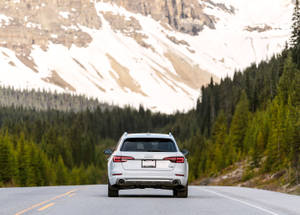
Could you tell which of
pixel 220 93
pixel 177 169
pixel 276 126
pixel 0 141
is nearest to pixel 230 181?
pixel 276 126

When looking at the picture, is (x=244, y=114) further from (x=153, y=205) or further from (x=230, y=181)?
(x=153, y=205)

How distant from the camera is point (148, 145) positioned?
19.5 meters

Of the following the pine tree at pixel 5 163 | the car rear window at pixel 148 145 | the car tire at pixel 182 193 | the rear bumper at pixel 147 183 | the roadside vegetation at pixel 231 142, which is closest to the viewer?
the rear bumper at pixel 147 183

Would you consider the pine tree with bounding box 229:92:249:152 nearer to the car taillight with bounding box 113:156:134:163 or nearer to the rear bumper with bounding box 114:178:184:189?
the rear bumper with bounding box 114:178:184:189

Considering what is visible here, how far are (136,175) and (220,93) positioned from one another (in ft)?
501

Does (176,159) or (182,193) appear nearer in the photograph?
(176,159)

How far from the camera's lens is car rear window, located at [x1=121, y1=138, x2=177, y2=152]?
1909 cm

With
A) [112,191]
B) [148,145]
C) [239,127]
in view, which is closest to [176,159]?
[148,145]

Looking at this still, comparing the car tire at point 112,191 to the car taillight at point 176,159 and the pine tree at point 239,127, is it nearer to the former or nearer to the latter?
the car taillight at point 176,159

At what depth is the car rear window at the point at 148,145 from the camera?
1909 centimetres

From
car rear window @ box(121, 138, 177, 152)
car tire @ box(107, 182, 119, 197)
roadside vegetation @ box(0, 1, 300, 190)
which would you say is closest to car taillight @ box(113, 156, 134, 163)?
car rear window @ box(121, 138, 177, 152)

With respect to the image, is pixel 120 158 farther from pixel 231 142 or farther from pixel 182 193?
pixel 231 142

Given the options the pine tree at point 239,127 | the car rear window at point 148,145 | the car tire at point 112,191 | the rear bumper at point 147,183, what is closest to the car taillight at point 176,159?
the car rear window at point 148,145

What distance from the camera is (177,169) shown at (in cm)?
1883
